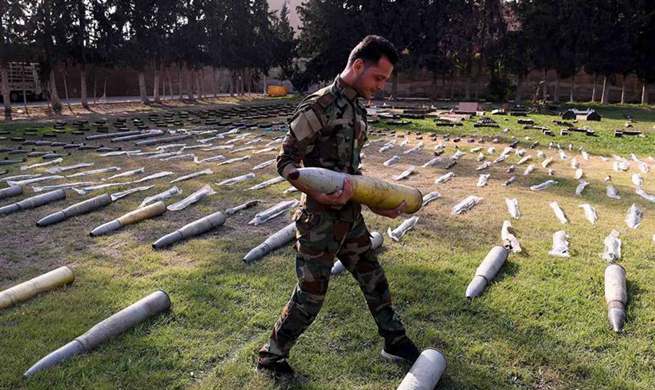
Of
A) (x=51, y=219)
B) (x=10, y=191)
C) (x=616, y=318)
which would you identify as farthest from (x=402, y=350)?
(x=10, y=191)

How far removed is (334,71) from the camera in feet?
137

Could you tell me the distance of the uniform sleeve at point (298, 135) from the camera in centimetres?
322

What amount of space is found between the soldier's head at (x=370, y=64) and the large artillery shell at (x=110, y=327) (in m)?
2.52

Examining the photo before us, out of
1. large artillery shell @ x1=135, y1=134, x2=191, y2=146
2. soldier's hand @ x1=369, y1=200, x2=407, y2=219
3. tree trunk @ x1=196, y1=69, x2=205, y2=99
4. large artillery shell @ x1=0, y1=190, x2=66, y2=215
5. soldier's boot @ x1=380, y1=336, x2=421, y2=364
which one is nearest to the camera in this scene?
soldier's hand @ x1=369, y1=200, x2=407, y2=219

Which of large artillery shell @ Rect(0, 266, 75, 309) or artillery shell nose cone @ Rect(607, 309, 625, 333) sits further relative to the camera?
large artillery shell @ Rect(0, 266, 75, 309)

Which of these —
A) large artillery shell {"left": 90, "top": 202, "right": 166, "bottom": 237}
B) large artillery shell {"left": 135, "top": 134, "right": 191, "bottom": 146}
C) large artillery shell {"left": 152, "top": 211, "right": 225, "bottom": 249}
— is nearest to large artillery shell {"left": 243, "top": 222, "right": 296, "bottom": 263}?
large artillery shell {"left": 152, "top": 211, "right": 225, "bottom": 249}

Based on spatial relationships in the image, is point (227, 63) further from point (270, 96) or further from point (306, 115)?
point (306, 115)

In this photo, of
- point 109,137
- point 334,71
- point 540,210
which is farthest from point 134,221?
point 334,71

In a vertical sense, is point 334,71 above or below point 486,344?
above

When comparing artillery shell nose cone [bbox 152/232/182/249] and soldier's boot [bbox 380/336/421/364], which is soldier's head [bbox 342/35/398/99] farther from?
artillery shell nose cone [bbox 152/232/182/249]

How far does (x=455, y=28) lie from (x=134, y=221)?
34.8 meters

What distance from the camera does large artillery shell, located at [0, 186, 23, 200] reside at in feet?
27.3

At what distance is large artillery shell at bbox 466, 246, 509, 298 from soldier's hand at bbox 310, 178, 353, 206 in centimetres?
222

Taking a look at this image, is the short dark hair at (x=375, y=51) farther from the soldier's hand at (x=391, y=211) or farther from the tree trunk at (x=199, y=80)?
the tree trunk at (x=199, y=80)
